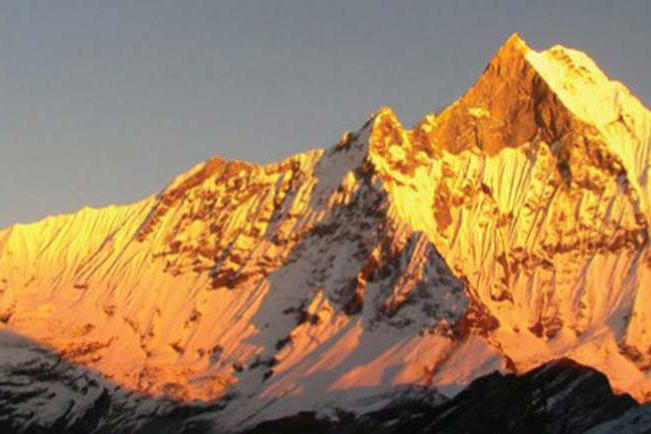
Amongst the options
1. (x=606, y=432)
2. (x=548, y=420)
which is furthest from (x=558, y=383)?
(x=606, y=432)

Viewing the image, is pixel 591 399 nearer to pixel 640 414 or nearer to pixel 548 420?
pixel 548 420

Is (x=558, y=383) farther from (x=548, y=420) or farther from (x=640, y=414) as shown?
(x=640, y=414)

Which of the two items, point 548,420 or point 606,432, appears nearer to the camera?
point 606,432

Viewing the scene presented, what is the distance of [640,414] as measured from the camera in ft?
448

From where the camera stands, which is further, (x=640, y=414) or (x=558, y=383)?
(x=558, y=383)

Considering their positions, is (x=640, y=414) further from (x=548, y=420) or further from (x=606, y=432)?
(x=548, y=420)

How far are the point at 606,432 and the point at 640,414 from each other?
2667 millimetres

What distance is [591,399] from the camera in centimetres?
18862

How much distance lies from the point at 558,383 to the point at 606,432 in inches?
2457

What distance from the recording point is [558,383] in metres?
200

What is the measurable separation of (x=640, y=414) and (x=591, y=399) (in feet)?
171

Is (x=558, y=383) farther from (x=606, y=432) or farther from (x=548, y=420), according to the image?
(x=606, y=432)

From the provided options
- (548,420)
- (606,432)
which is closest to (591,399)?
(548,420)

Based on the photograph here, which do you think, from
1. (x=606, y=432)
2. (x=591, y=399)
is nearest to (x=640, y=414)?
(x=606, y=432)
